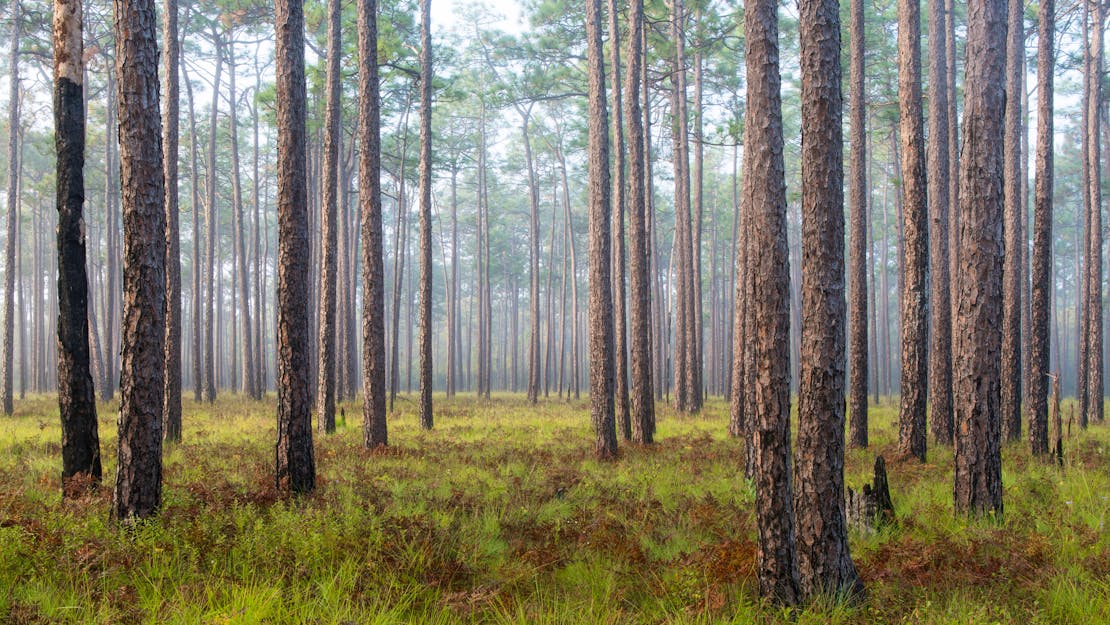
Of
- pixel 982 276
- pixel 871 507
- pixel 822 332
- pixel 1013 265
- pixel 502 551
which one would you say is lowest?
pixel 502 551

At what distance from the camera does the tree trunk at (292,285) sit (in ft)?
25.5

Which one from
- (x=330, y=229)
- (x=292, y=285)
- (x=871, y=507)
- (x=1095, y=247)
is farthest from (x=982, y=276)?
(x=1095, y=247)

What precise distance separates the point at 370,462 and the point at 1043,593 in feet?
26.9

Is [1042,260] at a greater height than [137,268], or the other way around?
[1042,260]

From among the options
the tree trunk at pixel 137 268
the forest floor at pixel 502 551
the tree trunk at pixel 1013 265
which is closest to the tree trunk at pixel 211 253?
the forest floor at pixel 502 551

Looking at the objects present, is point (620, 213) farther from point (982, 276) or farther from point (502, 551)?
point (502, 551)

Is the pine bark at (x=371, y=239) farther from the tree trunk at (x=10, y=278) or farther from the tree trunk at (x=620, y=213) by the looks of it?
the tree trunk at (x=10, y=278)

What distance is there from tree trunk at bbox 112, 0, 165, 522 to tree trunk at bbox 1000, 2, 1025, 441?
482 inches

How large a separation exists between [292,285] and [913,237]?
9190mm

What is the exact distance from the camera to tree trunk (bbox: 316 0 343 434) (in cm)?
1341

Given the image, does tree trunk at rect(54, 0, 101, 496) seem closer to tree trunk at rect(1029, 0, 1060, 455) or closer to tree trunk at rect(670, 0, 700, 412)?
tree trunk at rect(1029, 0, 1060, 455)

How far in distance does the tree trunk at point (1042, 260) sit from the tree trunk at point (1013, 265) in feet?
1.21

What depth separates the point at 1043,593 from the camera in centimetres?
530

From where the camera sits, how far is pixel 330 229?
14328 millimetres
